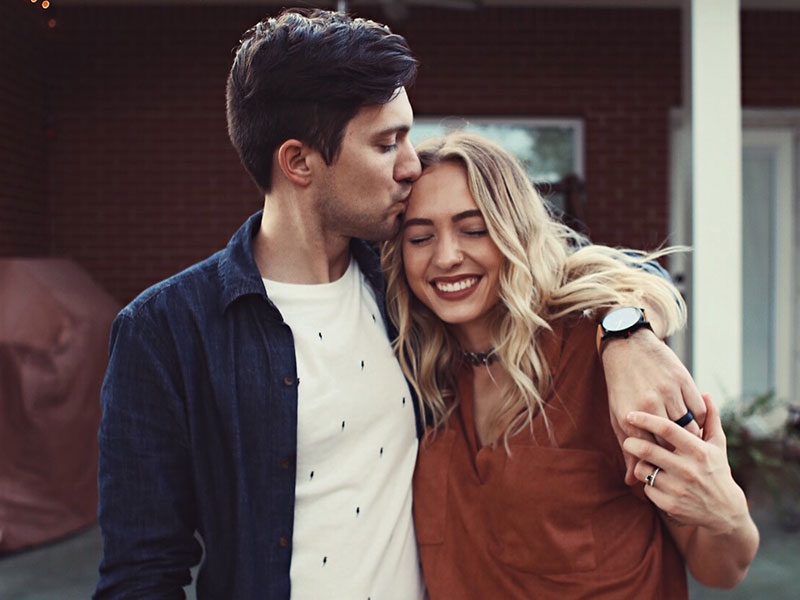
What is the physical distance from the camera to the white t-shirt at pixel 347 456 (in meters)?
1.63

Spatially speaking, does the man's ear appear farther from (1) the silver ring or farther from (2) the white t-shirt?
(1) the silver ring

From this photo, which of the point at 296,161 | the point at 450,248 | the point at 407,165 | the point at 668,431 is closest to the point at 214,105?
the point at 296,161

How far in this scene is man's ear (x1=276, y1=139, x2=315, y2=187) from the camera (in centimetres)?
179

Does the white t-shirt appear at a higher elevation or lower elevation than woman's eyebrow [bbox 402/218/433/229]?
lower

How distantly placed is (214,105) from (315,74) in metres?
4.74

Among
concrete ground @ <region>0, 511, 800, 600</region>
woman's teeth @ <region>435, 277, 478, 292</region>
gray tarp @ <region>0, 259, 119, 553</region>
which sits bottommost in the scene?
concrete ground @ <region>0, 511, 800, 600</region>

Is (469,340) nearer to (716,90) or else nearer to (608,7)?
(716,90)

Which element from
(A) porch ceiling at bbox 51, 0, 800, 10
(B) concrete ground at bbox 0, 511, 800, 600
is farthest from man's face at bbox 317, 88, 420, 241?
(A) porch ceiling at bbox 51, 0, 800, 10

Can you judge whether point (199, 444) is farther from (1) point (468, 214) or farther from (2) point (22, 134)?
(2) point (22, 134)

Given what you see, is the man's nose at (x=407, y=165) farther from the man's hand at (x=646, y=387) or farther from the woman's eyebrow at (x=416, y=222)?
the man's hand at (x=646, y=387)

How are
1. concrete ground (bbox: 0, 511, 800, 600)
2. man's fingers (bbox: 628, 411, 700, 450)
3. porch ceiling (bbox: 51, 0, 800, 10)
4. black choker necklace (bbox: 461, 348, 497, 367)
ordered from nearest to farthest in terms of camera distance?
man's fingers (bbox: 628, 411, 700, 450), black choker necklace (bbox: 461, 348, 497, 367), concrete ground (bbox: 0, 511, 800, 600), porch ceiling (bbox: 51, 0, 800, 10)

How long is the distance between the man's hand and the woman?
0.66ft

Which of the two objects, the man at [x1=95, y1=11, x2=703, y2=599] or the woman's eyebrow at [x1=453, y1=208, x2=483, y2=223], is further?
the woman's eyebrow at [x1=453, y1=208, x2=483, y2=223]

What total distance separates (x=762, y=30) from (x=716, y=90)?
7.62 ft
